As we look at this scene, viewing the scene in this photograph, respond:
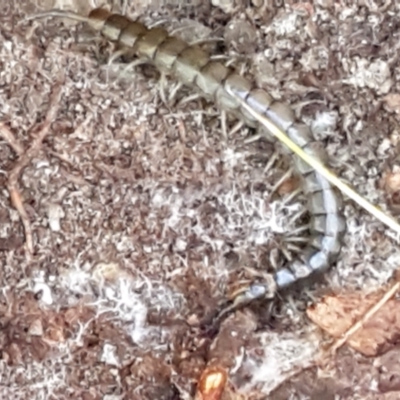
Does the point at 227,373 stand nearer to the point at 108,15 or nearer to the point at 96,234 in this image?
the point at 96,234

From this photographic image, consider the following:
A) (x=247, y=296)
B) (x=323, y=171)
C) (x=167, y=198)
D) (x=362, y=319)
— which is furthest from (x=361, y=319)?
(x=167, y=198)

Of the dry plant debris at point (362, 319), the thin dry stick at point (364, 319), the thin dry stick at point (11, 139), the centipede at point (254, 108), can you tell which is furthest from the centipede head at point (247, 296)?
the thin dry stick at point (11, 139)

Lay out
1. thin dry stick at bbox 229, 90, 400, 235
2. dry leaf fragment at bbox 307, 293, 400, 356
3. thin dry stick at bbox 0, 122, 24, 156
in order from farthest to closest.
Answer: thin dry stick at bbox 0, 122, 24, 156, thin dry stick at bbox 229, 90, 400, 235, dry leaf fragment at bbox 307, 293, 400, 356

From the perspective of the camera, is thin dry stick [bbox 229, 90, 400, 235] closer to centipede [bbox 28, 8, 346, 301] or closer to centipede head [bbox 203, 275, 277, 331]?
centipede [bbox 28, 8, 346, 301]

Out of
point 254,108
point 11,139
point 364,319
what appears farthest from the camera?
point 11,139

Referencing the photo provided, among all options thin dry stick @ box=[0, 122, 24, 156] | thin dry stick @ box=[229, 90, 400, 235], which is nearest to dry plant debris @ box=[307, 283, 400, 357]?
thin dry stick @ box=[229, 90, 400, 235]

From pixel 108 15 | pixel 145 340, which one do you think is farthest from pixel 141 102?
pixel 145 340

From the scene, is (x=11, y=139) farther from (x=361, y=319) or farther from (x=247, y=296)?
(x=361, y=319)
